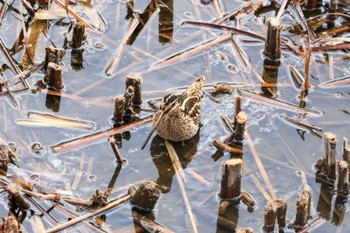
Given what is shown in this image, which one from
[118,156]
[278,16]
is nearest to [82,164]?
[118,156]

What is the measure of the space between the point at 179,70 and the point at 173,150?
1157 millimetres

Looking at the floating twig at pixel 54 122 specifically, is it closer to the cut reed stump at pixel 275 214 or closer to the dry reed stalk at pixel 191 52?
the dry reed stalk at pixel 191 52

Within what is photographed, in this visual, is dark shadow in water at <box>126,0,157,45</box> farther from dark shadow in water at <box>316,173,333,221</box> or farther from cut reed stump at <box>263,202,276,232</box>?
cut reed stump at <box>263,202,276,232</box>

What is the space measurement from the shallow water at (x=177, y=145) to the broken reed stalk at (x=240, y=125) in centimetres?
10

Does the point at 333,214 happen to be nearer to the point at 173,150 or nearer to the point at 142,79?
the point at 173,150

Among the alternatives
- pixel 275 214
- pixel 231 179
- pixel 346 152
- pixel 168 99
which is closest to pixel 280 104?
pixel 168 99

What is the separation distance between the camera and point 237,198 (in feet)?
23.5

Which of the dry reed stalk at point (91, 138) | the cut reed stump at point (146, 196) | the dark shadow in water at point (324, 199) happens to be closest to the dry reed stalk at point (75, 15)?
the dry reed stalk at point (91, 138)

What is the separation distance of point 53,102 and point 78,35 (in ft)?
2.92

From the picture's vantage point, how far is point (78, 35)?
8.68 metres

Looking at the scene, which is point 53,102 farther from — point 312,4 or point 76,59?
point 312,4

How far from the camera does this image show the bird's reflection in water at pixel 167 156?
741 cm

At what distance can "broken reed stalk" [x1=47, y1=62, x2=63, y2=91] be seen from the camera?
8.06 m

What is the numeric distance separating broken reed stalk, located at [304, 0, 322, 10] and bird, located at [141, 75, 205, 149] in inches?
92.1
